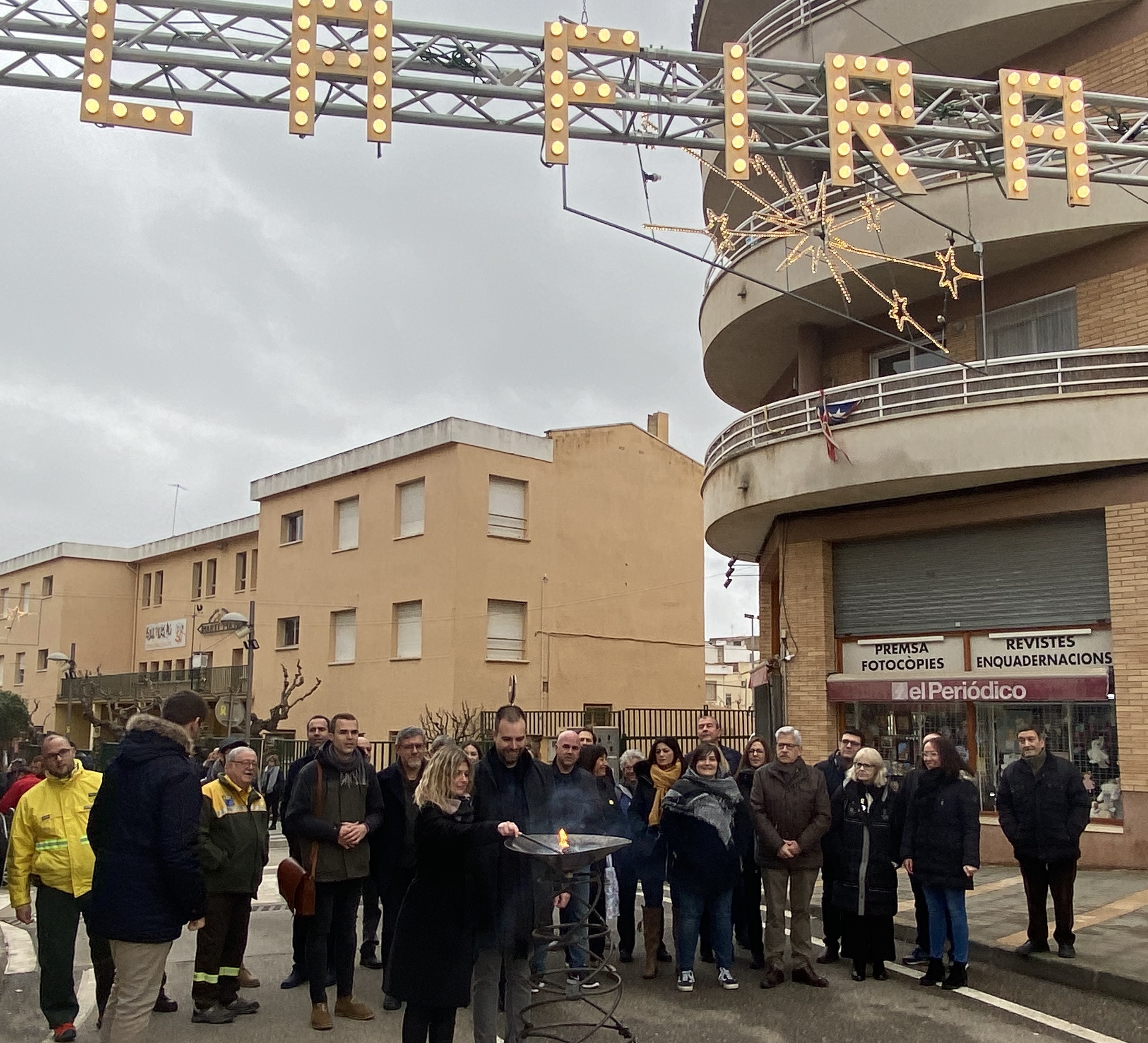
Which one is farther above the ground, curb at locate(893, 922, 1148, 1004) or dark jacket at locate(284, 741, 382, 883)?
dark jacket at locate(284, 741, 382, 883)

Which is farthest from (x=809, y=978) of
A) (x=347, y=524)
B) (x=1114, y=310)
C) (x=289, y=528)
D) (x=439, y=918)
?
(x=289, y=528)

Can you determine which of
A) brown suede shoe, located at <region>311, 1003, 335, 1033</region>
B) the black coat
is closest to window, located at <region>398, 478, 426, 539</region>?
brown suede shoe, located at <region>311, 1003, 335, 1033</region>

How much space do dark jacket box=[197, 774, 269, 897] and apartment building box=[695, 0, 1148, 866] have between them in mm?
9225

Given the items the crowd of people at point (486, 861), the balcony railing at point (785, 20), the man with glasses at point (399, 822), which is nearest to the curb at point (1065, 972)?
the crowd of people at point (486, 861)

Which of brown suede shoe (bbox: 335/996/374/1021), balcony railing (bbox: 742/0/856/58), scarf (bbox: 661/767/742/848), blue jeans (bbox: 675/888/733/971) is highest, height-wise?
balcony railing (bbox: 742/0/856/58)

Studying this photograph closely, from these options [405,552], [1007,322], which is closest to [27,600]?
[405,552]

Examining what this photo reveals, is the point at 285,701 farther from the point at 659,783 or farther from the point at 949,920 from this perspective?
the point at 949,920

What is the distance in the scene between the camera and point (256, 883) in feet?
24.2

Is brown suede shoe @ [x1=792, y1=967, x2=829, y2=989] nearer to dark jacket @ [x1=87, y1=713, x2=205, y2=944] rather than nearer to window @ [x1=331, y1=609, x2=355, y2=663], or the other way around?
dark jacket @ [x1=87, y1=713, x2=205, y2=944]

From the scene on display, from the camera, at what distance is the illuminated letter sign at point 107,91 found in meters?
8.09

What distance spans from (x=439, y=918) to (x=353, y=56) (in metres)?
6.28

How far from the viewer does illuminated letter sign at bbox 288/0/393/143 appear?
8250 mm

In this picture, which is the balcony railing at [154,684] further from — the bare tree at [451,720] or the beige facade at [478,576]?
the bare tree at [451,720]

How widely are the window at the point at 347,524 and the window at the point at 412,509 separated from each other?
6.55 ft
